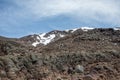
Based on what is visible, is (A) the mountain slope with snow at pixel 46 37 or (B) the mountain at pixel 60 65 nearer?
(B) the mountain at pixel 60 65

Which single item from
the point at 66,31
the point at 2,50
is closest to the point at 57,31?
the point at 66,31

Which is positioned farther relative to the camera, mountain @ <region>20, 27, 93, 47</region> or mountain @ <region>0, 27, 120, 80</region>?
mountain @ <region>20, 27, 93, 47</region>

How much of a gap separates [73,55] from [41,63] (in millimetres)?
6237

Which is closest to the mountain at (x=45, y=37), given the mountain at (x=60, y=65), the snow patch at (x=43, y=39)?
the snow patch at (x=43, y=39)

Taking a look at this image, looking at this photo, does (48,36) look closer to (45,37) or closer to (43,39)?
(45,37)

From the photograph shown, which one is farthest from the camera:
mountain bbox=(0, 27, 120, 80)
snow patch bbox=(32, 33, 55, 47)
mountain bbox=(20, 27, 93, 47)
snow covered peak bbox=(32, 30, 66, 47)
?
snow covered peak bbox=(32, 30, 66, 47)

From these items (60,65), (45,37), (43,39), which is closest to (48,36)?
(45,37)

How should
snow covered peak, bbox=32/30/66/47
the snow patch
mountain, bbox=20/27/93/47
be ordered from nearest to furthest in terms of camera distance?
the snow patch
mountain, bbox=20/27/93/47
snow covered peak, bbox=32/30/66/47

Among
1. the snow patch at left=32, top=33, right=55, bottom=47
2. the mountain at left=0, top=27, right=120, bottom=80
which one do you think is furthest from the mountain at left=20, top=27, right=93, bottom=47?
the mountain at left=0, top=27, right=120, bottom=80

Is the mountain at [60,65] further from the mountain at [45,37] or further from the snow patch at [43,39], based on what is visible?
the mountain at [45,37]

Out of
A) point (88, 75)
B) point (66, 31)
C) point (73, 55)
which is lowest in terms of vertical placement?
point (88, 75)

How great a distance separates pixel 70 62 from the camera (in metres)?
38.2

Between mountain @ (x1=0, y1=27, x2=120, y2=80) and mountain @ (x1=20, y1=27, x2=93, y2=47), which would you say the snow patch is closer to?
mountain @ (x1=20, y1=27, x2=93, y2=47)

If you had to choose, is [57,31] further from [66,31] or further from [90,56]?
[90,56]
